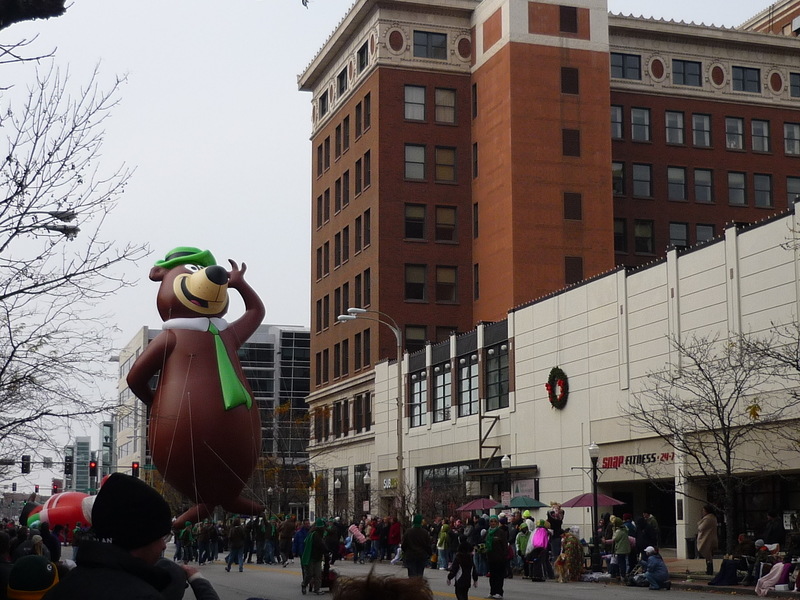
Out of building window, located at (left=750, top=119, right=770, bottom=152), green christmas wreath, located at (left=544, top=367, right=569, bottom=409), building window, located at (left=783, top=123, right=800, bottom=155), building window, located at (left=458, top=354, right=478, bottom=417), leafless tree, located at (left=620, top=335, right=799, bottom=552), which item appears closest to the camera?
leafless tree, located at (left=620, top=335, right=799, bottom=552)

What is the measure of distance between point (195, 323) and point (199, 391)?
1792mm

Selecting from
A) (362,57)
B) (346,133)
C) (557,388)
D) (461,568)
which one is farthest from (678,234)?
(461,568)

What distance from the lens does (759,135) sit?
72438mm

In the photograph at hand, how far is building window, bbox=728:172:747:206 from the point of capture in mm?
71312

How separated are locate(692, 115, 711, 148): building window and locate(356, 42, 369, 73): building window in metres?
19.4

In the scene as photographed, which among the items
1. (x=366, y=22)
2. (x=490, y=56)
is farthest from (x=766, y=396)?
(x=366, y=22)

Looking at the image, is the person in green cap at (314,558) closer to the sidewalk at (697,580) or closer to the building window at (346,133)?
the sidewalk at (697,580)

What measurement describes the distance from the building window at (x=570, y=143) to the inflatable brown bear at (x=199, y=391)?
38.9 meters

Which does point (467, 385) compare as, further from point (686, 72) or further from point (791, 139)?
point (791, 139)

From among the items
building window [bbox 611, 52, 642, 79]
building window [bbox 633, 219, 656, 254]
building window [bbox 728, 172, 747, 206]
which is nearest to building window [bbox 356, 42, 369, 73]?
building window [bbox 611, 52, 642, 79]

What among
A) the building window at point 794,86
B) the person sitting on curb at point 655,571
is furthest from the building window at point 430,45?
the person sitting on curb at point 655,571

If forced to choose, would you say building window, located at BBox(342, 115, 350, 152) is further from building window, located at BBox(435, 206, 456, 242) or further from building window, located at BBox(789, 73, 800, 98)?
building window, located at BBox(789, 73, 800, 98)

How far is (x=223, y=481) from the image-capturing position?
26391 millimetres

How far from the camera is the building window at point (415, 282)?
66625 mm
